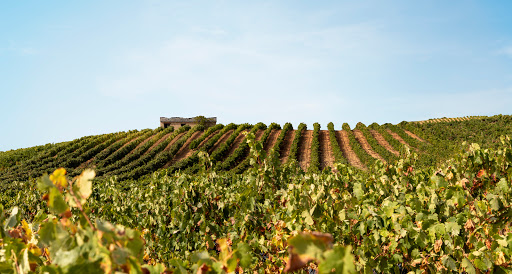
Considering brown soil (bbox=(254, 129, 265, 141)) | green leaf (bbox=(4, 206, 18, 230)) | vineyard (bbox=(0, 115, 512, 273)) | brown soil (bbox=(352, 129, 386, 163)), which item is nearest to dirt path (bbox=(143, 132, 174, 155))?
brown soil (bbox=(254, 129, 265, 141))

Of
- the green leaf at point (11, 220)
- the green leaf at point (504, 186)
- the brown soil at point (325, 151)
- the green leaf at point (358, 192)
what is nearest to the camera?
the green leaf at point (11, 220)

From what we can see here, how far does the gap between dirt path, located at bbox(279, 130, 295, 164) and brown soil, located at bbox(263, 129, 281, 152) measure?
1.09 meters

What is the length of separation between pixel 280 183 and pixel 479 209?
263cm

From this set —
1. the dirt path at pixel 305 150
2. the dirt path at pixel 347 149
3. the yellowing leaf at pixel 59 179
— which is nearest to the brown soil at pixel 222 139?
the dirt path at pixel 305 150

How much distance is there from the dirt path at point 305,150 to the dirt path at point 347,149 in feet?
10.6

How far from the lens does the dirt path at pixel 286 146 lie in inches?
1385

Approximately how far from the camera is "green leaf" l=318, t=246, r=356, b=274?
1095mm

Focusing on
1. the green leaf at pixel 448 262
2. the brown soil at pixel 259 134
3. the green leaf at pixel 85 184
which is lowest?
the green leaf at pixel 448 262

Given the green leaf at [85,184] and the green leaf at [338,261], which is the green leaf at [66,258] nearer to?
the green leaf at [85,184]

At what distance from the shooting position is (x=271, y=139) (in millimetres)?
41094

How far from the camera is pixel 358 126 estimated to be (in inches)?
1881

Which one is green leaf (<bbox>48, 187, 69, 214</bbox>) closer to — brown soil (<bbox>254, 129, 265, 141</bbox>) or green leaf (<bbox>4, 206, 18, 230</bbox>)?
green leaf (<bbox>4, 206, 18, 230</bbox>)

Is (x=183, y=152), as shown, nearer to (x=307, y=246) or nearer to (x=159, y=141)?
(x=159, y=141)

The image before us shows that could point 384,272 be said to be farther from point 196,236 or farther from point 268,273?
point 196,236
